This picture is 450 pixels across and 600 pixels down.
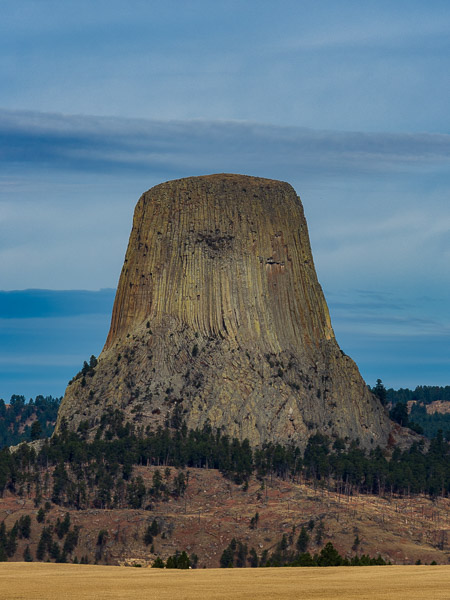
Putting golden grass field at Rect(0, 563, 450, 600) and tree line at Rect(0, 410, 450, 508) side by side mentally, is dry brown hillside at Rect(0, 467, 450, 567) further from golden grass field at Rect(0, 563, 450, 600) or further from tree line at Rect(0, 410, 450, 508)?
golden grass field at Rect(0, 563, 450, 600)

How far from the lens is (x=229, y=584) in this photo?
7012 centimetres

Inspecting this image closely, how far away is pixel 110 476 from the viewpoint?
539 ft

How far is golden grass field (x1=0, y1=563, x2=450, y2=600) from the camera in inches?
2514

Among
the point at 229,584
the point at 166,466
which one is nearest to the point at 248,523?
the point at 166,466

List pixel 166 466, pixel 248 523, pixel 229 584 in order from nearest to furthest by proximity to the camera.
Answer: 1. pixel 229 584
2. pixel 248 523
3. pixel 166 466

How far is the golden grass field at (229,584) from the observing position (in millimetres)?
63844

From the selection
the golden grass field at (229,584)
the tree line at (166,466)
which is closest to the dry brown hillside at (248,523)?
the tree line at (166,466)

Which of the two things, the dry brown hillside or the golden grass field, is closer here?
the golden grass field

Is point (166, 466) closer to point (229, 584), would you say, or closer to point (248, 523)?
point (248, 523)

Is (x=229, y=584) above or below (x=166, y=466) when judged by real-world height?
below

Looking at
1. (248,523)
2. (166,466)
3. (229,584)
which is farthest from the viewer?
(166,466)

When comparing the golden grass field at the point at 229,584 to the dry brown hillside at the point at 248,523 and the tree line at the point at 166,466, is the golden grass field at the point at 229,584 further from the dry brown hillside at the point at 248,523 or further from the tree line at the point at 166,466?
the tree line at the point at 166,466

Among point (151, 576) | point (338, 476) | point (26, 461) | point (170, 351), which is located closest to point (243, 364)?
point (170, 351)

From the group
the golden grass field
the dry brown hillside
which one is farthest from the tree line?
the golden grass field
